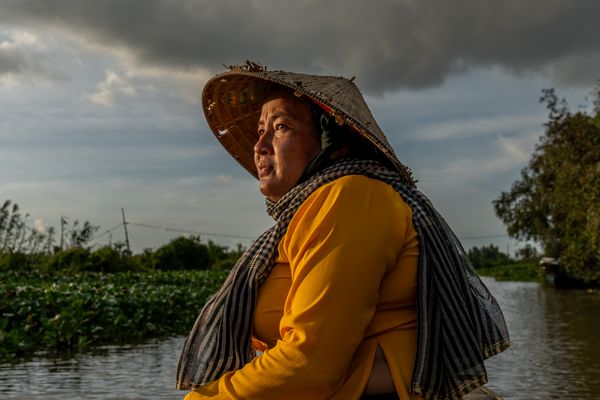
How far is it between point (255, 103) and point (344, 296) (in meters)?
1.21

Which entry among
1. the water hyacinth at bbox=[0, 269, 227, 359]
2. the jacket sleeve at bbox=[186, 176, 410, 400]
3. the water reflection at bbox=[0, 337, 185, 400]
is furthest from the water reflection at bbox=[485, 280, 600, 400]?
the jacket sleeve at bbox=[186, 176, 410, 400]

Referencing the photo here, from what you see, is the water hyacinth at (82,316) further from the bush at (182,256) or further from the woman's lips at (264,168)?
the bush at (182,256)

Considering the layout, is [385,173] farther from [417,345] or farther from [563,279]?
[563,279]

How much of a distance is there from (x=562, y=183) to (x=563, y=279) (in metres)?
4.97

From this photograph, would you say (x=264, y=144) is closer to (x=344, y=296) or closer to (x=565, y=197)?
(x=344, y=296)

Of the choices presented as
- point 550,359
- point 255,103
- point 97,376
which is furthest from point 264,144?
point 550,359

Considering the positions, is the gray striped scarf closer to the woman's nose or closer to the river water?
the woman's nose

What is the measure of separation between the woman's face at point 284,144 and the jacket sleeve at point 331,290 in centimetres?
33

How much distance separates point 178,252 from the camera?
109ft

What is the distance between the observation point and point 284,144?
7.06 feet

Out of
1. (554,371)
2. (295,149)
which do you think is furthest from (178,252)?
(295,149)

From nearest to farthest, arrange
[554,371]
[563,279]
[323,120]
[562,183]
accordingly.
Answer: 1. [323,120]
2. [554,371]
3. [562,183]
4. [563,279]

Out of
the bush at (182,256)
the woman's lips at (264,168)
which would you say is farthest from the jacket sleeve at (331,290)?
the bush at (182,256)

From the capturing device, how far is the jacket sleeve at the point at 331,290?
5.76 feet
